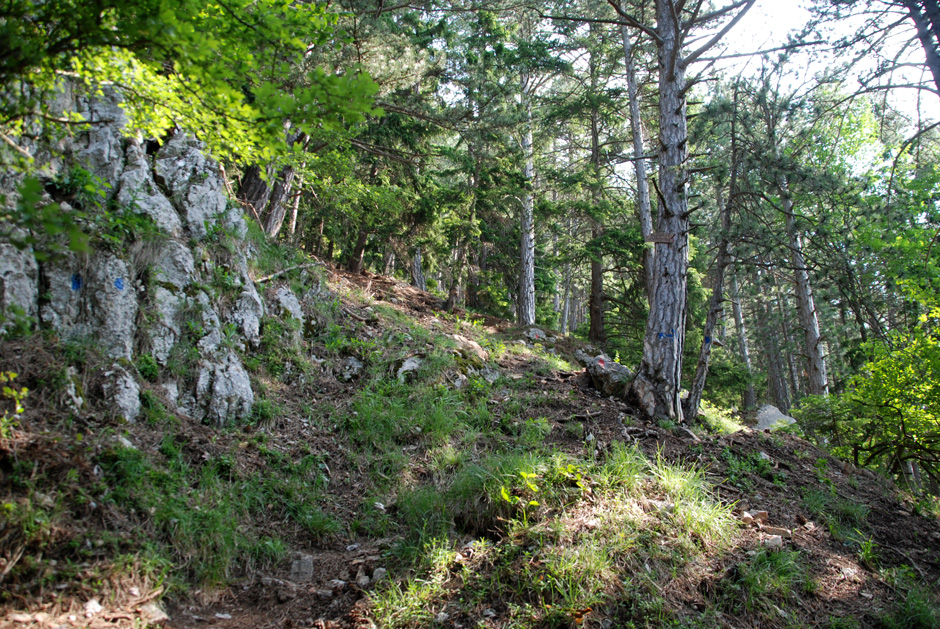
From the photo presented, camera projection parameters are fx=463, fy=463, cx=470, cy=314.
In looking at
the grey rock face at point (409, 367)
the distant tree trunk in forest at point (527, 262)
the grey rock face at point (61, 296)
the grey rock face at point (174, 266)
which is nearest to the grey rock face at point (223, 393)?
the grey rock face at point (174, 266)

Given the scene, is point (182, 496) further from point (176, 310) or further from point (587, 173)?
point (587, 173)

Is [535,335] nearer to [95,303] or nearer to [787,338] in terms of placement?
[95,303]

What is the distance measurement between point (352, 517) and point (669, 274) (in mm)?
5221

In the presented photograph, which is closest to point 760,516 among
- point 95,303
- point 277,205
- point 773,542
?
point 773,542

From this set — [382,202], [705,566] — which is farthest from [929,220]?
[382,202]

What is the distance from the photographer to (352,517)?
171 inches

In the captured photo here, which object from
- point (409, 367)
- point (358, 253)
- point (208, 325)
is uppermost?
point (358, 253)

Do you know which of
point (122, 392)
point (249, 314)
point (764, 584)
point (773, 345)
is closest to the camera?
point (764, 584)

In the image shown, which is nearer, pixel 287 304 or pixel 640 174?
pixel 287 304

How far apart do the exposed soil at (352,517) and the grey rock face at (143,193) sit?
2000 millimetres

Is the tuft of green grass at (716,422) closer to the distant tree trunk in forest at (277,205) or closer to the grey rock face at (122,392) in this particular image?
the grey rock face at (122,392)

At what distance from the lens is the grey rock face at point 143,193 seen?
4.98 metres

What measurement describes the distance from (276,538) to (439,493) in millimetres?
1416

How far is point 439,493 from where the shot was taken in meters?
4.34
